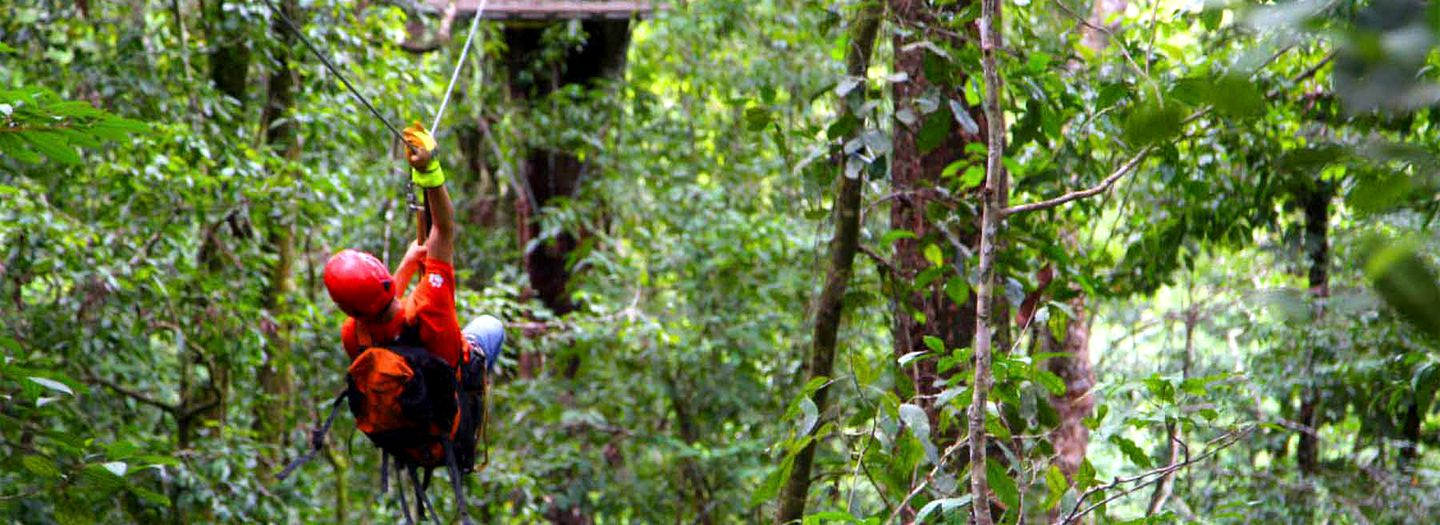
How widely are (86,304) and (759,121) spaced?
2.57 metres

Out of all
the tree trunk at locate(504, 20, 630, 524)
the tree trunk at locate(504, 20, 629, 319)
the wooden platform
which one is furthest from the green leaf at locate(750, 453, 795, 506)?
the tree trunk at locate(504, 20, 629, 319)

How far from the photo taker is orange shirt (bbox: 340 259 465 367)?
2.94 metres

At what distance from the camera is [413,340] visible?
2.97 meters

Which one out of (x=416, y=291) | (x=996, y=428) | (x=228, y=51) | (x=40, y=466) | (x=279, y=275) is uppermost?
(x=228, y=51)

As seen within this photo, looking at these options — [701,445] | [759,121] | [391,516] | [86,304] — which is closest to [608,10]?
[701,445]

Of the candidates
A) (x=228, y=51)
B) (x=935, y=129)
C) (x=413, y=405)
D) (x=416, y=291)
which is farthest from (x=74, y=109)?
(x=228, y=51)

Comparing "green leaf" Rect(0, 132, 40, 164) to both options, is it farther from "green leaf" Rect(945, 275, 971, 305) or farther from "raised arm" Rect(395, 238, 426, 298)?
"green leaf" Rect(945, 275, 971, 305)

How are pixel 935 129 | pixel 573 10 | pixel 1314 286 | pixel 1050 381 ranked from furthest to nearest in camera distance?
1. pixel 573 10
2. pixel 1314 286
3. pixel 935 129
4. pixel 1050 381

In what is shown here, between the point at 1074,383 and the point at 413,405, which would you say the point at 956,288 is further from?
the point at 1074,383

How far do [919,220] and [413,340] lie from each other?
1469 millimetres

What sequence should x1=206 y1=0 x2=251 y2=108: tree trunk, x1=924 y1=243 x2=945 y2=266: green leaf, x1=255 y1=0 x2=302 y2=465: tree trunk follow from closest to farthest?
x1=924 y1=243 x2=945 y2=266: green leaf < x1=206 y1=0 x2=251 y2=108: tree trunk < x1=255 y1=0 x2=302 y2=465: tree trunk

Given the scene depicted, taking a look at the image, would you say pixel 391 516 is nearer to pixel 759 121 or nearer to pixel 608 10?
pixel 608 10

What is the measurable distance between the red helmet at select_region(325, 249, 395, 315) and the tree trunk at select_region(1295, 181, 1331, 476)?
9.64 ft

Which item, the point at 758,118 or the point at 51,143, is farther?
the point at 758,118
